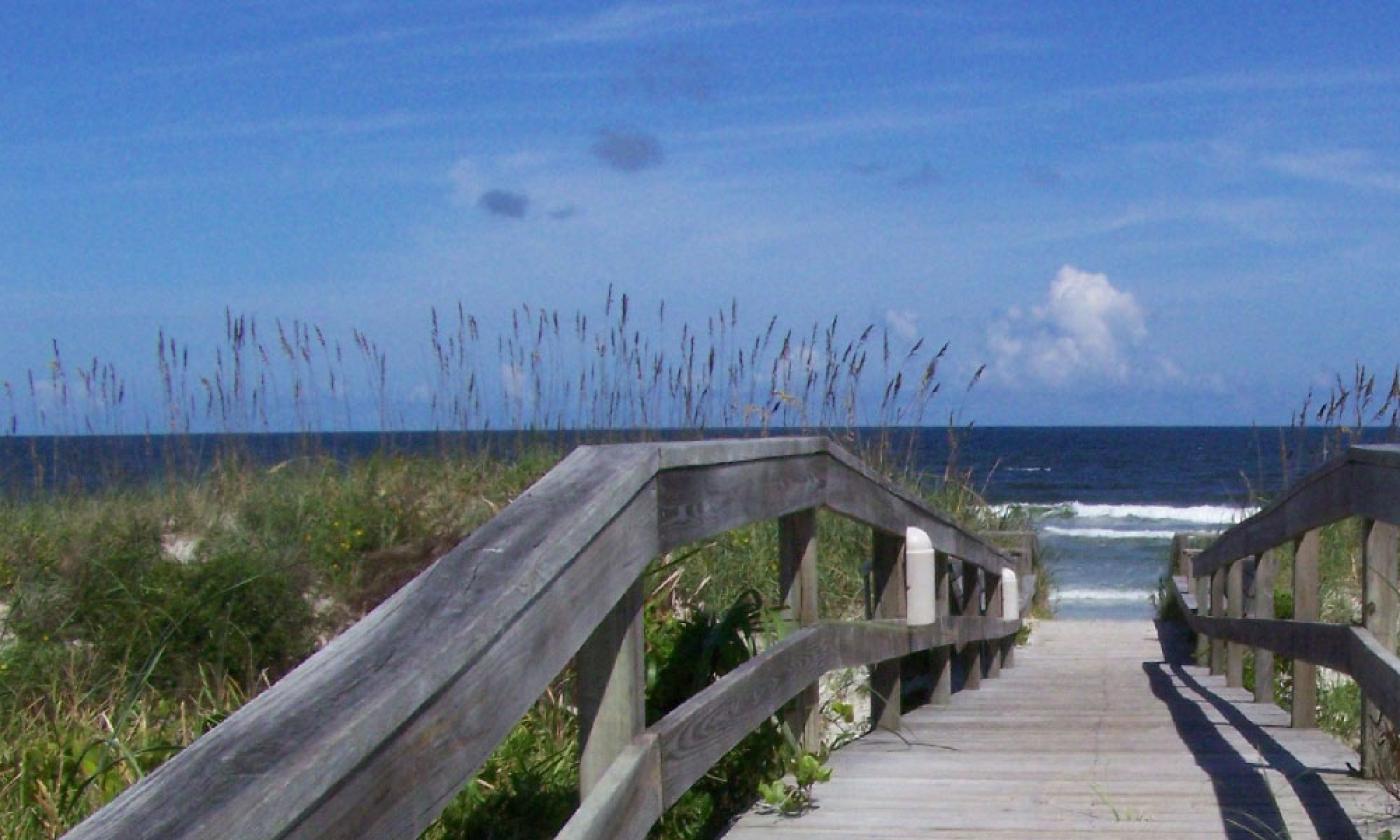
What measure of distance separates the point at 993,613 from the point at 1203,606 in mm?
1502

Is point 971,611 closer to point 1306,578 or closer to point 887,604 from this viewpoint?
point 887,604

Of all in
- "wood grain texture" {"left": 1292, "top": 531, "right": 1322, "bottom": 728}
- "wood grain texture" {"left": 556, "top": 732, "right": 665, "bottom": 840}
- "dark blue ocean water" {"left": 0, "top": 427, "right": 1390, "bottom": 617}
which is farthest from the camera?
"dark blue ocean water" {"left": 0, "top": 427, "right": 1390, "bottom": 617}

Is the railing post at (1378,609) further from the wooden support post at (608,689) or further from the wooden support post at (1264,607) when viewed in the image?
the wooden support post at (608,689)

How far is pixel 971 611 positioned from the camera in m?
8.07

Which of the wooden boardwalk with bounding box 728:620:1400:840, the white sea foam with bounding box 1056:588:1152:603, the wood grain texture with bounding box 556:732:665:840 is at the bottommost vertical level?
the white sea foam with bounding box 1056:588:1152:603

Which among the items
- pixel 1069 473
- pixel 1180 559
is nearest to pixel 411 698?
pixel 1180 559

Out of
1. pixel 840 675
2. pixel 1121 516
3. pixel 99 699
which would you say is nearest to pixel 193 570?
pixel 99 699

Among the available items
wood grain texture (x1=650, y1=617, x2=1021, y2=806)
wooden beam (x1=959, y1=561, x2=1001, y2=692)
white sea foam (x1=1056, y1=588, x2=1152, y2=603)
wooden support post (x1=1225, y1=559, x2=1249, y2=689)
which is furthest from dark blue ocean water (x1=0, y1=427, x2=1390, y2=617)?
wood grain texture (x1=650, y1=617, x2=1021, y2=806)

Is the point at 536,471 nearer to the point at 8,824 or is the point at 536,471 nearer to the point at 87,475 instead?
the point at 87,475

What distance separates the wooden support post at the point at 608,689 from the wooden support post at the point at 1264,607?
4221 mm

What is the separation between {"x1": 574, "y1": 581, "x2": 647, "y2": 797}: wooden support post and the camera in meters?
2.42

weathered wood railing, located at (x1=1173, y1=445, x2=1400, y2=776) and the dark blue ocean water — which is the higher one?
the dark blue ocean water

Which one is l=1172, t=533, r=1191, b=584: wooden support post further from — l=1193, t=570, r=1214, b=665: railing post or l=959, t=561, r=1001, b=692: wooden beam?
l=959, t=561, r=1001, b=692: wooden beam

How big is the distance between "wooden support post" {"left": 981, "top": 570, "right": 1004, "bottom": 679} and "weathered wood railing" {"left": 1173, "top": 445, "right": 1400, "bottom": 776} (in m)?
2.02
